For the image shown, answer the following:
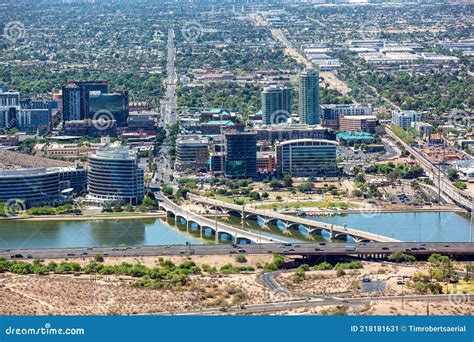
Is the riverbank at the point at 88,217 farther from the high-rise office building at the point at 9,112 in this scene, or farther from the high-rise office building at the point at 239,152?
the high-rise office building at the point at 9,112

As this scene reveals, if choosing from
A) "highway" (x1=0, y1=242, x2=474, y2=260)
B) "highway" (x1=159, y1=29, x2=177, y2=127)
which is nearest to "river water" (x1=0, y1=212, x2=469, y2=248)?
"highway" (x1=0, y1=242, x2=474, y2=260)

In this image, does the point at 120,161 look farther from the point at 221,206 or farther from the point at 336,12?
the point at 336,12

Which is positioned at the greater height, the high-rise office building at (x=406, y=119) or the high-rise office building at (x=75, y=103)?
the high-rise office building at (x=75, y=103)

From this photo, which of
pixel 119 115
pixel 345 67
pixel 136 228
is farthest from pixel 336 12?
pixel 136 228

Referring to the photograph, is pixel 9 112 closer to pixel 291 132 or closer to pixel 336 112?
pixel 291 132

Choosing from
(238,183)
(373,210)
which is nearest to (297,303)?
(373,210)

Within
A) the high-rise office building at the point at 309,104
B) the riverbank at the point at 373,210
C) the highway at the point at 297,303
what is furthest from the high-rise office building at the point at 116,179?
the highway at the point at 297,303
